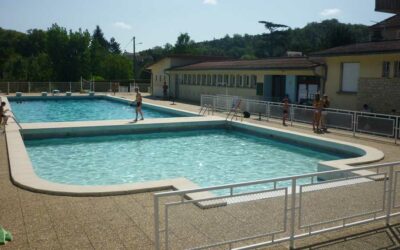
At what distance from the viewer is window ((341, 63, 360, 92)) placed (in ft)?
66.1

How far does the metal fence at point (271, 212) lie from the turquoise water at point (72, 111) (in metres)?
20.1

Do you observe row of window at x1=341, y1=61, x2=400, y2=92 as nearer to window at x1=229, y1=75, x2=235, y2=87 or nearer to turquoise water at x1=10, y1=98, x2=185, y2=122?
turquoise water at x1=10, y1=98, x2=185, y2=122

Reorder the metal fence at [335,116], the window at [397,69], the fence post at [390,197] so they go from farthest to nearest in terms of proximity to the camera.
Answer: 1. the window at [397,69]
2. the metal fence at [335,116]
3. the fence post at [390,197]

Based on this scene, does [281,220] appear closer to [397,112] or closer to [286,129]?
[286,129]

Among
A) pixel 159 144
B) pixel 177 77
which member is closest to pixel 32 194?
pixel 159 144

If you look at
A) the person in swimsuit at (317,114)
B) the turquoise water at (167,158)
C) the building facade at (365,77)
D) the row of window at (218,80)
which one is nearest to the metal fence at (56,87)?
the row of window at (218,80)

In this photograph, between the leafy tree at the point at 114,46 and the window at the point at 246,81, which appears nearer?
the window at the point at 246,81

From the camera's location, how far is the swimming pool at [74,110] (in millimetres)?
26453

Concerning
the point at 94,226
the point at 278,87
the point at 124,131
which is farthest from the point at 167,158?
the point at 278,87

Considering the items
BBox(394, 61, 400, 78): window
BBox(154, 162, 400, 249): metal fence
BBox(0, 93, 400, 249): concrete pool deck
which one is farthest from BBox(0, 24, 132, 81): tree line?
BBox(154, 162, 400, 249): metal fence

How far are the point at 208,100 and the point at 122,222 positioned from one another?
1948 centimetres

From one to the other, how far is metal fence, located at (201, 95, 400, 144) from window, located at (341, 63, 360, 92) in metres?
2.41

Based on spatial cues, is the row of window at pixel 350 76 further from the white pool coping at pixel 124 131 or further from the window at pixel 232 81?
the window at pixel 232 81

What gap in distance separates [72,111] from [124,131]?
45.0ft
